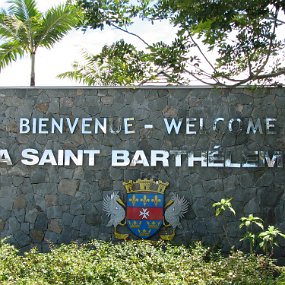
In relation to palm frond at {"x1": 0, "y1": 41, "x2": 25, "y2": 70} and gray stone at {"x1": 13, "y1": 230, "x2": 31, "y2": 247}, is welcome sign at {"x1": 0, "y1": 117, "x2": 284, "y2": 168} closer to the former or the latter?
gray stone at {"x1": 13, "y1": 230, "x2": 31, "y2": 247}

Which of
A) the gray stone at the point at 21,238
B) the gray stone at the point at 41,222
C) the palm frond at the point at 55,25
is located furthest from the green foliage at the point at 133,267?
the palm frond at the point at 55,25

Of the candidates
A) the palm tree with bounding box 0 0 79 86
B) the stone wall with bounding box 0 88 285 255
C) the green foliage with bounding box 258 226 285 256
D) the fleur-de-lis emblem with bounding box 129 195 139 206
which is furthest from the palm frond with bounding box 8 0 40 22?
the green foliage with bounding box 258 226 285 256

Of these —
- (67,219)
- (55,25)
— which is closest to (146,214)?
(67,219)

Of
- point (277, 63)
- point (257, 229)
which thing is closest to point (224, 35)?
point (277, 63)

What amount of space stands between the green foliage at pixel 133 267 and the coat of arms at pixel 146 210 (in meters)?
0.88

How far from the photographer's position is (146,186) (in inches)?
425

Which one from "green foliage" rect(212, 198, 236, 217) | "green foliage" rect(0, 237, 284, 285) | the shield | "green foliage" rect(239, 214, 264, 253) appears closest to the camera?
"green foliage" rect(0, 237, 284, 285)

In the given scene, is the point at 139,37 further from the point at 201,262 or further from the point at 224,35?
the point at 201,262

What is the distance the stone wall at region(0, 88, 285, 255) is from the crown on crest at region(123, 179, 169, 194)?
0.32 feet

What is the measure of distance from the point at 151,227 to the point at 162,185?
72 centimetres

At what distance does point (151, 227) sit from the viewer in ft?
35.0

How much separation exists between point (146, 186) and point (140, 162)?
1.39ft

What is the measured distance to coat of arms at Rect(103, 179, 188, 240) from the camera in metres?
10.7

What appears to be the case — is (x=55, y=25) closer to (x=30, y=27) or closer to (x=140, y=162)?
(x=30, y=27)
